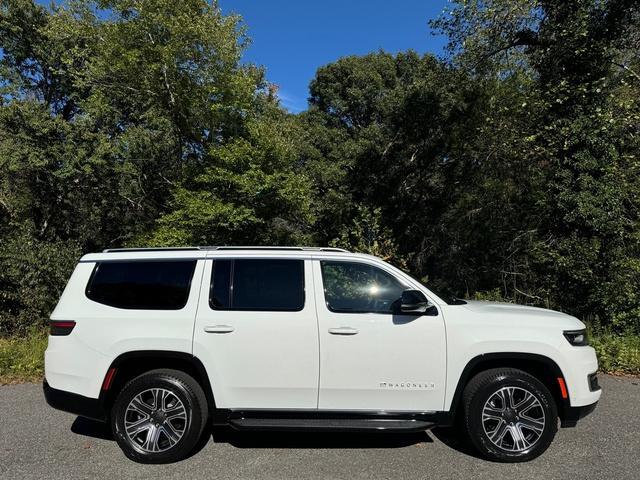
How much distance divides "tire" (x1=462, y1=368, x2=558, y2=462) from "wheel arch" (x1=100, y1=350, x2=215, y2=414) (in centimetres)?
225

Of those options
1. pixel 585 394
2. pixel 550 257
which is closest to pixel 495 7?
pixel 550 257

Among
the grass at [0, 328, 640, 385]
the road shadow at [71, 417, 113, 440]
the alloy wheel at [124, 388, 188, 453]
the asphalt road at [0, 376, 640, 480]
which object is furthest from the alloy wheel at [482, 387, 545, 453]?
the grass at [0, 328, 640, 385]

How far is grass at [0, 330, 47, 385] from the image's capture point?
6488 millimetres

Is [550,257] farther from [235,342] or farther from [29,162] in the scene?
[29,162]

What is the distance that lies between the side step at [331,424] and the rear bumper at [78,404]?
3.77 ft

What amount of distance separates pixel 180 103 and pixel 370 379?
10948 mm

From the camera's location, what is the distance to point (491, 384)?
13.1 ft

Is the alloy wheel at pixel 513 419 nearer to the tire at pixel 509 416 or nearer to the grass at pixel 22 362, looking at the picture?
the tire at pixel 509 416

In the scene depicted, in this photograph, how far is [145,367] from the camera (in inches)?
166

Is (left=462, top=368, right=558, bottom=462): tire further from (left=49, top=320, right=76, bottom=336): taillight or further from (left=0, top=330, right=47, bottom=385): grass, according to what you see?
(left=0, top=330, right=47, bottom=385): grass

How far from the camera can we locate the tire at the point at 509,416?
3.98 metres

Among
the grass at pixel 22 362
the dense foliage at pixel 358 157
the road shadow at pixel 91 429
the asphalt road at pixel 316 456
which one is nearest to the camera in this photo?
the asphalt road at pixel 316 456

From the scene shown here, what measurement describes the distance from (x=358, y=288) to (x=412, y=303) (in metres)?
0.52

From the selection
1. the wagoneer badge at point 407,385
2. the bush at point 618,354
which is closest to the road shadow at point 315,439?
the wagoneer badge at point 407,385
